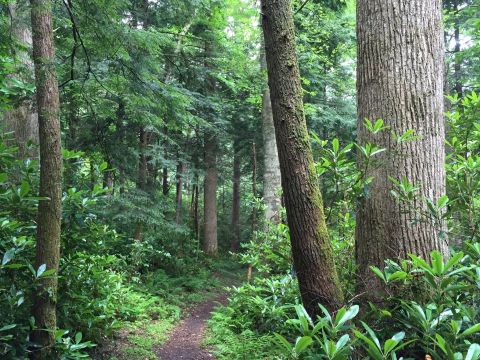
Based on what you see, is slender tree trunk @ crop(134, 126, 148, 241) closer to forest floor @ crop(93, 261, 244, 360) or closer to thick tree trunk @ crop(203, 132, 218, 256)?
forest floor @ crop(93, 261, 244, 360)

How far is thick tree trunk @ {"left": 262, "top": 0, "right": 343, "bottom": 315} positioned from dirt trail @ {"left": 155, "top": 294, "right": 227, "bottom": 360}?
3.58m

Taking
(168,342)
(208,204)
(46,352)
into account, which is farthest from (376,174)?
(208,204)

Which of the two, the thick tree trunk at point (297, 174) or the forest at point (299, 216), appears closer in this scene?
the forest at point (299, 216)

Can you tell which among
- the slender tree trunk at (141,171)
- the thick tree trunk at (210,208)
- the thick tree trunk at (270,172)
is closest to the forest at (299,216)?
the thick tree trunk at (270,172)

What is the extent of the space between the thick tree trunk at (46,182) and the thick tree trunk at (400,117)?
2.77 metres

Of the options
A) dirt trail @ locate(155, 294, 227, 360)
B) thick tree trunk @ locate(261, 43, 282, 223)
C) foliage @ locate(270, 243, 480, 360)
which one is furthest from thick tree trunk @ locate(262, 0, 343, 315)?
thick tree trunk @ locate(261, 43, 282, 223)

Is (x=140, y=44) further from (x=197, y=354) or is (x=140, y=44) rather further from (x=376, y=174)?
(x=197, y=354)

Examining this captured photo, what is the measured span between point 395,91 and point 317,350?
1.89 m

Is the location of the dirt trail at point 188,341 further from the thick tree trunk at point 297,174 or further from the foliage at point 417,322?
the foliage at point 417,322

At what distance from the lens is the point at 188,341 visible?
6.52 metres

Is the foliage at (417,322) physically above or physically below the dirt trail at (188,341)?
above

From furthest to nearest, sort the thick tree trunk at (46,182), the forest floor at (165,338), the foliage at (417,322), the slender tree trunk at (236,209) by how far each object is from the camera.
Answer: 1. the slender tree trunk at (236,209)
2. the forest floor at (165,338)
3. the thick tree trunk at (46,182)
4. the foliage at (417,322)

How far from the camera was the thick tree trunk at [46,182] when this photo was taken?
3432mm

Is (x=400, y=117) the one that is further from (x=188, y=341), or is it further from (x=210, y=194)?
(x=210, y=194)
